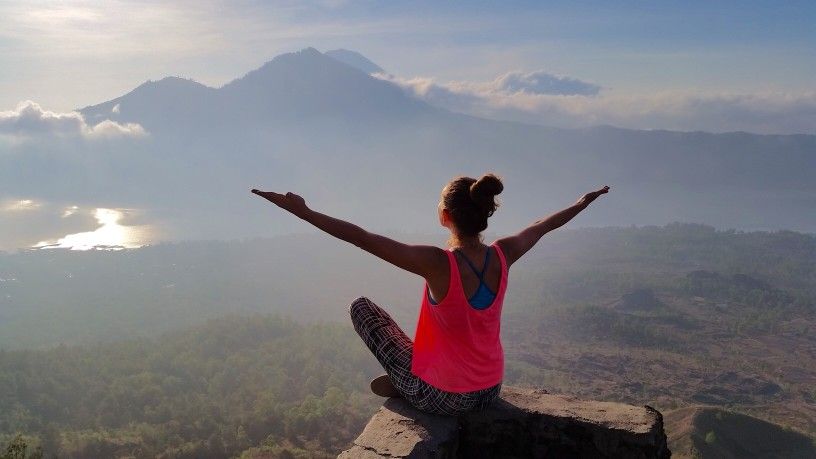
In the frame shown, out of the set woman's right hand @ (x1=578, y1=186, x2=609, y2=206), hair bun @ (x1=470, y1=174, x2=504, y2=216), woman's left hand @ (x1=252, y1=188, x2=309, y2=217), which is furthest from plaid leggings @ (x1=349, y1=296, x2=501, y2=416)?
woman's right hand @ (x1=578, y1=186, x2=609, y2=206)

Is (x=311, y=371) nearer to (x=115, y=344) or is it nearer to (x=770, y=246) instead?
(x=115, y=344)

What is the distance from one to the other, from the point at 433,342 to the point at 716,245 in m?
141

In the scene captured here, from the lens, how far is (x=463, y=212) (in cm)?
329

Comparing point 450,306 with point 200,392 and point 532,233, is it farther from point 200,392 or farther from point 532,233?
point 200,392

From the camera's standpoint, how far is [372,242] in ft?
10.0

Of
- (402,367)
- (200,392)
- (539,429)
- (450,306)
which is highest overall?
(450,306)

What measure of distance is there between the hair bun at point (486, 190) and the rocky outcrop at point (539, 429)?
4.74 feet

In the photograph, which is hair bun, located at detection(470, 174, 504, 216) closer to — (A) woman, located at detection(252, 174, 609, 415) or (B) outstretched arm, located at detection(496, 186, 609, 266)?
(A) woman, located at detection(252, 174, 609, 415)

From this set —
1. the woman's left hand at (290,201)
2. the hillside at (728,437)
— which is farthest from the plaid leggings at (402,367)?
the hillside at (728,437)

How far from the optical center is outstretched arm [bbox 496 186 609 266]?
3.73 meters

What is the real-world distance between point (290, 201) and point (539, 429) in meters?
2.28

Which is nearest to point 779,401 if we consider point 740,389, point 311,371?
point 740,389

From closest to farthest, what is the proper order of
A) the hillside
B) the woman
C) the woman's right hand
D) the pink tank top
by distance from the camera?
the woman
the pink tank top
the woman's right hand
the hillside

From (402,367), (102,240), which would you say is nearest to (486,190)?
(402,367)
